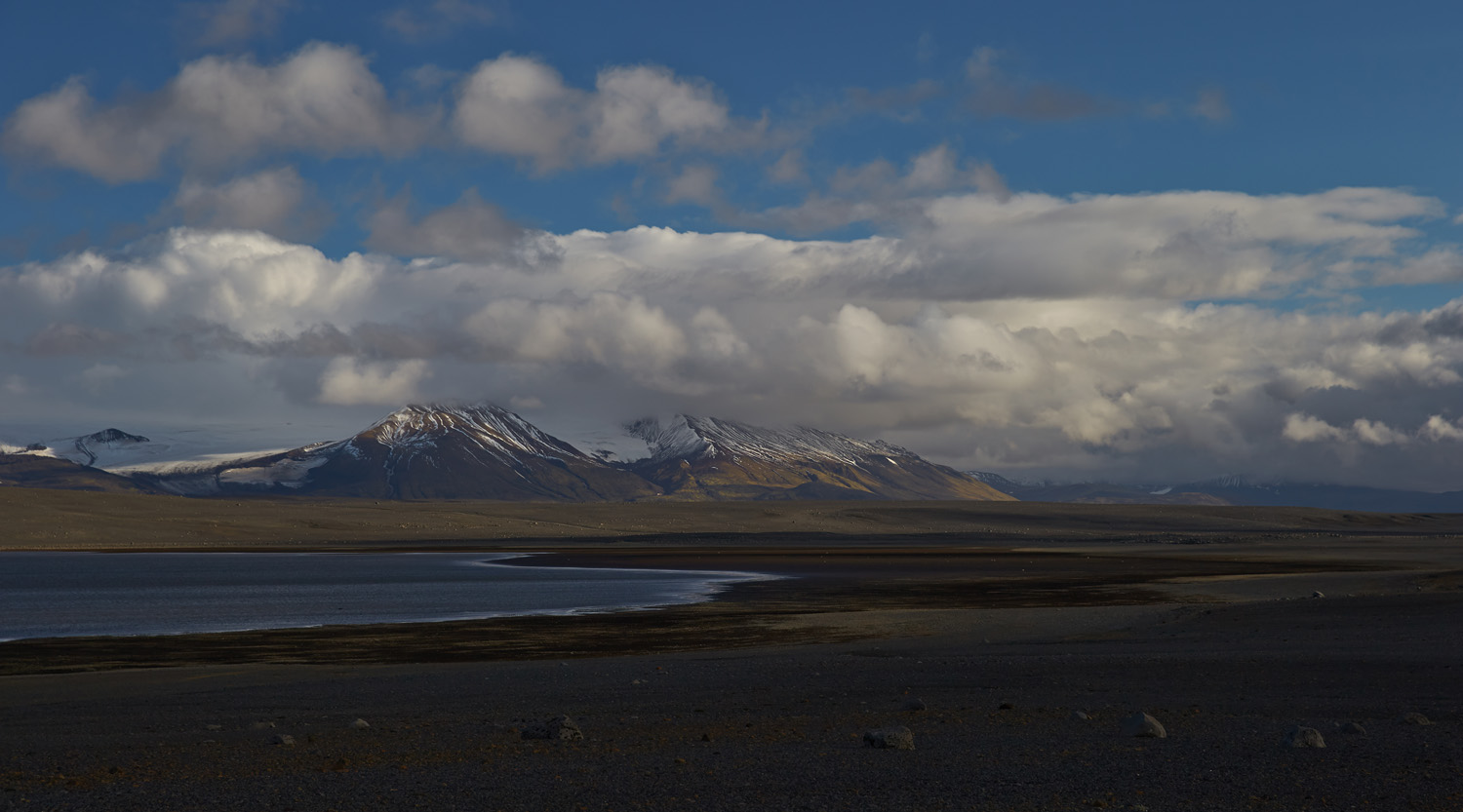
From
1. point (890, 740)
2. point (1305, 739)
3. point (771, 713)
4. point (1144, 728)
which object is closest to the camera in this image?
point (1305, 739)

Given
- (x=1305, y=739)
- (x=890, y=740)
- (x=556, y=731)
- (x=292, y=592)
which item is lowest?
(x=292, y=592)

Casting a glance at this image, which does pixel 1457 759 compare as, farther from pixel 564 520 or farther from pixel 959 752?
pixel 564 520

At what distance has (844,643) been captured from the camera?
98.8 ft

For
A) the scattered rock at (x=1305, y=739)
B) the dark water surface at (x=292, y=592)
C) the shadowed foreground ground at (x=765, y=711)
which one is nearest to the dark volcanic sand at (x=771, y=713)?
the shadowed foreground ground at (x=765, y=711)

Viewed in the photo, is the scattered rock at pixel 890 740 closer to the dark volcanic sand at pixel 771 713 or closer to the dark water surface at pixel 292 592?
the dark volcanic sand at pixel 771 713

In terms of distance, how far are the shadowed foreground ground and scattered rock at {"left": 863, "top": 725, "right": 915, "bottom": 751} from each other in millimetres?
160

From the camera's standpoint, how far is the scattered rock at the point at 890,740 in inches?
520

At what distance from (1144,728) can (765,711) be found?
209 inches

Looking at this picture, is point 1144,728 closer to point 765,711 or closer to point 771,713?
point 771,713

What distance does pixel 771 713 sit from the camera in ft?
55.2

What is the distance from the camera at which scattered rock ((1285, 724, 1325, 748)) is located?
41.5 feet

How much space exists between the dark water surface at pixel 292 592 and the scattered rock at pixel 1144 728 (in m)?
32.0

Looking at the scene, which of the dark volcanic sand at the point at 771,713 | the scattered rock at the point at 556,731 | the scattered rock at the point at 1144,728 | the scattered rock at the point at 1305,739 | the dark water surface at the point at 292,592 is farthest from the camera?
the dark water surface at the point at 292,592

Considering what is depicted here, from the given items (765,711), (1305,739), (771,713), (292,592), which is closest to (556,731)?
(771,713)
